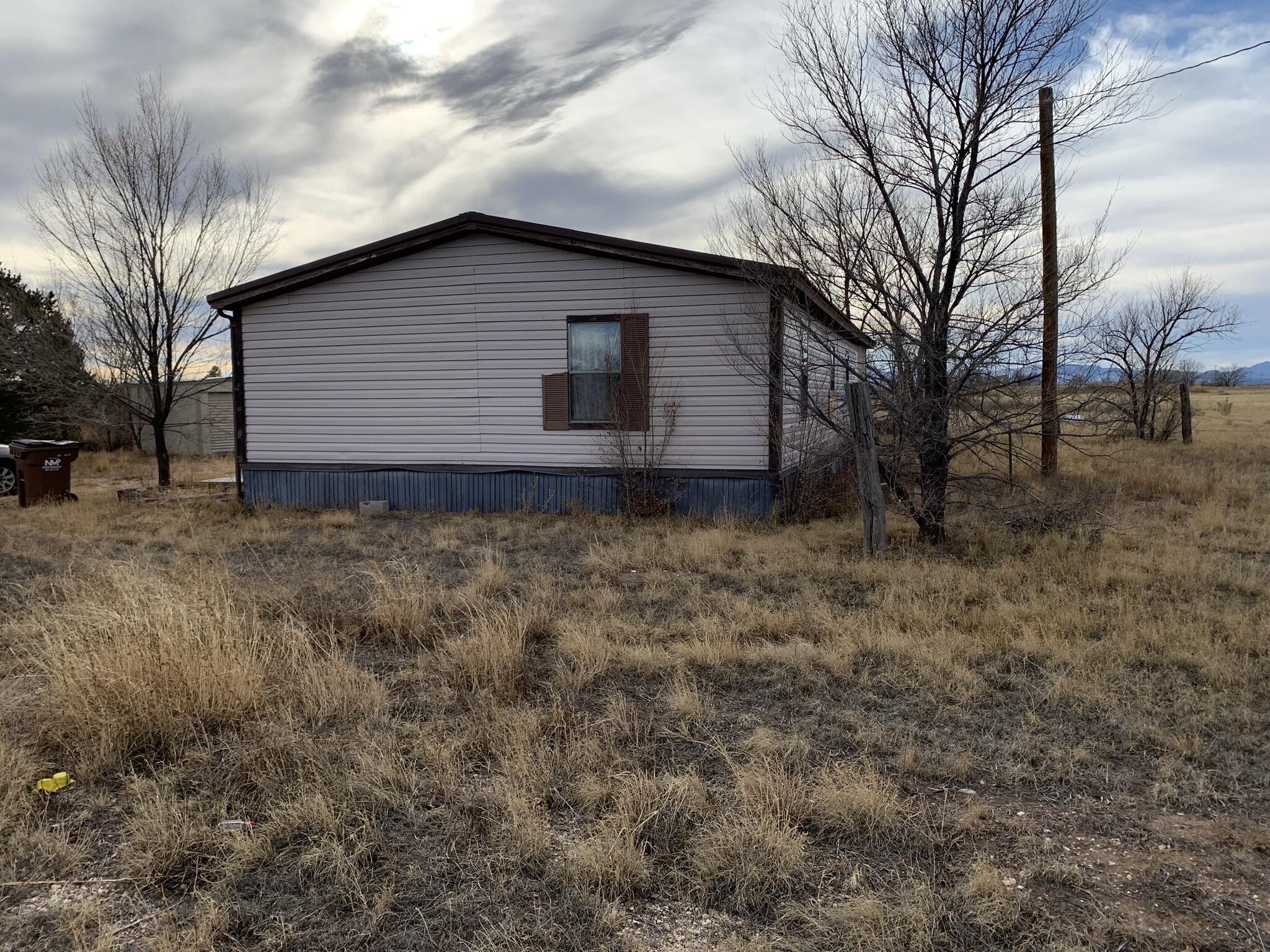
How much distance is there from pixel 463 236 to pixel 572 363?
2.29 meters

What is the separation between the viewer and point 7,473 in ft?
43.6

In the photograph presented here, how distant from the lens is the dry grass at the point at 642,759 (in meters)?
2.47

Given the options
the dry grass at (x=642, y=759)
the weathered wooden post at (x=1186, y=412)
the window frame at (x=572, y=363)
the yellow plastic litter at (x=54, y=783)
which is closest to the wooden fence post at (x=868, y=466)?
the dry grass at (x=642, y=759)

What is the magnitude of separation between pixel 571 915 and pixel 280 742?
1.76 metres

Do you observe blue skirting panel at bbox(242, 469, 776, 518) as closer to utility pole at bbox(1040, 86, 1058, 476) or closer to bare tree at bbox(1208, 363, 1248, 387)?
Answer: utility pole at bbox(1040, 86, 1058, 476)

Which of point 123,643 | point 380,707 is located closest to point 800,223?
point 380,707

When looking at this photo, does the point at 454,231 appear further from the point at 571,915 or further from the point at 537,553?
the point at 571,915

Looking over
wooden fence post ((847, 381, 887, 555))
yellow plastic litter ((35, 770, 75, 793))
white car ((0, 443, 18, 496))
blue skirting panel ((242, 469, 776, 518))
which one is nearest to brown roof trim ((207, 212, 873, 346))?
wooden fence post ((847, 381, 887, 555))

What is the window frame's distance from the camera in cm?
1038

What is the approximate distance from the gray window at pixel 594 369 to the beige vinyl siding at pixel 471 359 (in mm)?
201

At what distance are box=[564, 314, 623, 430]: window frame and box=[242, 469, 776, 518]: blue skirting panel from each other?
2.23 ft

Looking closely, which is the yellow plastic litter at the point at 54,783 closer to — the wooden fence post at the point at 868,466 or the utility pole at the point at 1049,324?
the wooden fence post at the point at 868,466

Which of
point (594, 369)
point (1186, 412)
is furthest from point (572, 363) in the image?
point (1186, 412)

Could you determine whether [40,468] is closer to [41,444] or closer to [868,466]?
[41,444]
